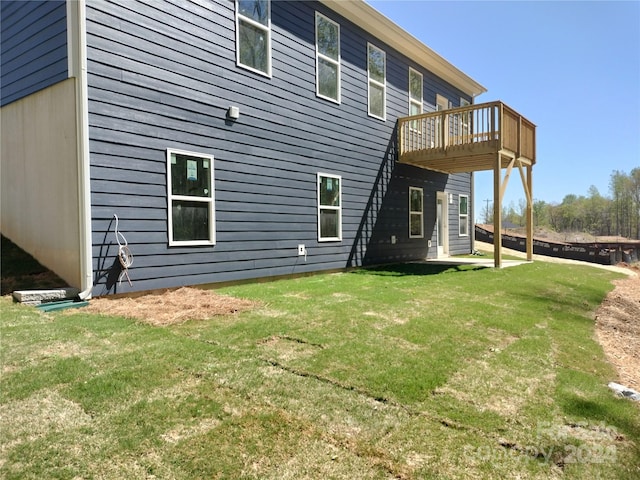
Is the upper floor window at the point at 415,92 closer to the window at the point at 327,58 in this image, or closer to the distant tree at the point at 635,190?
the window at the point at 327,58

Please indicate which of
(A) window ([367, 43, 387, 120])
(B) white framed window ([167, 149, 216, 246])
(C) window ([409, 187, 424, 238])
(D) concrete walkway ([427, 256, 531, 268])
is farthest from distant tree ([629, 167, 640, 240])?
(B) white framed window ([167, 149, 216, 246])

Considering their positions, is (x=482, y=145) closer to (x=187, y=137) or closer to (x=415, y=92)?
(x=415, y=92)

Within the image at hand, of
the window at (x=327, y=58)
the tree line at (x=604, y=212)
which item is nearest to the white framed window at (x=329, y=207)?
the window at (x=327, y=58)

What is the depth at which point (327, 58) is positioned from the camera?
8070 mm

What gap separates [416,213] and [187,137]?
7.39 metres

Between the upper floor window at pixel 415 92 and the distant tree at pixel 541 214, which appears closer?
A: the upper floor window at pixel 415 92

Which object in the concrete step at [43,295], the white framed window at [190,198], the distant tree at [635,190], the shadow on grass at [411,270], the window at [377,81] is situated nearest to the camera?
the concrete step at [43,295]

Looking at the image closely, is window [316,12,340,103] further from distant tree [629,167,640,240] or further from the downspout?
distant tree [629,167,640,240]

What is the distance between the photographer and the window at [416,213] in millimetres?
10966

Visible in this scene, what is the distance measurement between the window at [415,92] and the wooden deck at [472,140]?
439 mm

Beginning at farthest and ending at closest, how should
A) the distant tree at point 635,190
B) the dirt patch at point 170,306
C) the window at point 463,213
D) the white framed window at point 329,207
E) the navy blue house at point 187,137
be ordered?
the distant tree at point 635,190
the window at point 463,213
the white framed window at point 329,207
the navy blue house at point 187,137
the dirt patch at point 170,306

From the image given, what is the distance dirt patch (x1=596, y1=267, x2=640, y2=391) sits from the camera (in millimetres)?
3074

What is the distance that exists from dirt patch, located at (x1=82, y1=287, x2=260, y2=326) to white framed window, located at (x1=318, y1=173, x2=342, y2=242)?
134 inches

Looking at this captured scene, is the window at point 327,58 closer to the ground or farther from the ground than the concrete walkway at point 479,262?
farther from the ground
